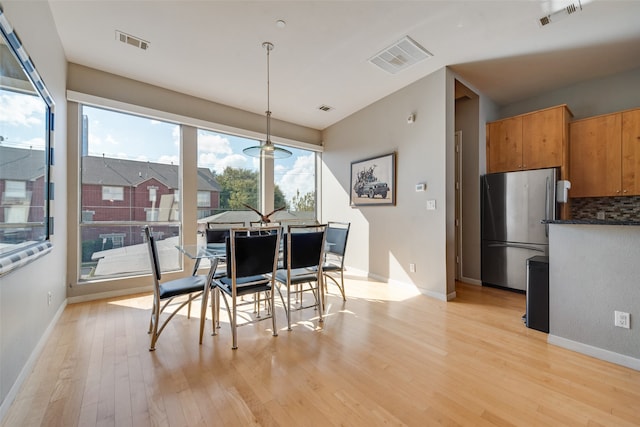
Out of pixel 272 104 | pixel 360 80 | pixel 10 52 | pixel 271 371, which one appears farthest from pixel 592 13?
pixel 10 52

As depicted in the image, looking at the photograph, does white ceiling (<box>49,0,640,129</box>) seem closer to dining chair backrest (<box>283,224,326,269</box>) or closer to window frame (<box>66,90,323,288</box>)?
window frame (<box>66,90,323,288</box>)

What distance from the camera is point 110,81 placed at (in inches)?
135

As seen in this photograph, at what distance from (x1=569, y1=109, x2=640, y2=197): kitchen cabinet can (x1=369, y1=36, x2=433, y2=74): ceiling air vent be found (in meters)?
2.36

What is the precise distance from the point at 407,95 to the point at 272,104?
2129 mm

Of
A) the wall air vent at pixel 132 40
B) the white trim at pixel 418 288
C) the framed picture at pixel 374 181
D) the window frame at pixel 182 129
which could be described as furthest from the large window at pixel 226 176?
the white trim at pixel 418 288

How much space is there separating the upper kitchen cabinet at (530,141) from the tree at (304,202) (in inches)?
125

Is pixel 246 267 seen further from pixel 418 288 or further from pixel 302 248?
pixel 418 288

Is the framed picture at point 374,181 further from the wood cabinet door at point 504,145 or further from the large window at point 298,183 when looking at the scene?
the wood cabinet door at point 504,145

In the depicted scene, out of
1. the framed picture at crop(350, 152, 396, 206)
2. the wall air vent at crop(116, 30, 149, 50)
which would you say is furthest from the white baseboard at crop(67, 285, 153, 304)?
the framed picture at crop(350, 152, 396, 206)

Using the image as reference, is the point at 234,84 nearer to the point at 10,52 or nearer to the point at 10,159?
the point at 10,52

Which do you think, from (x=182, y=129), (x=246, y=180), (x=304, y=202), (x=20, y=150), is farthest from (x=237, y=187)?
(x=20, y=150)

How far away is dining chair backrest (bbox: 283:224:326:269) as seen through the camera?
2526 millimetres

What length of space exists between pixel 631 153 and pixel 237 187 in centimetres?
532

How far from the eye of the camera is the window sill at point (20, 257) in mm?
1385
